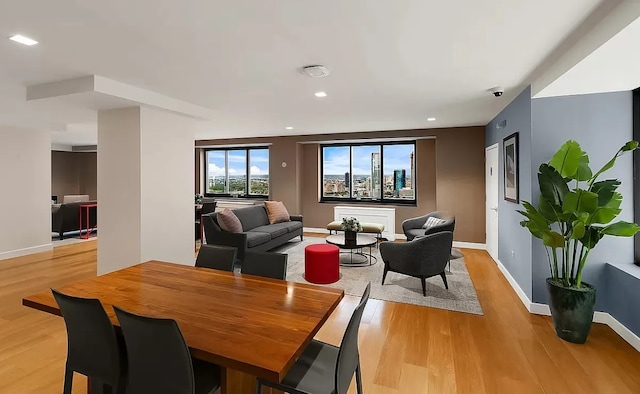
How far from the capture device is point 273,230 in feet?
18.3

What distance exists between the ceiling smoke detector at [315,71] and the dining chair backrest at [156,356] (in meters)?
2.37

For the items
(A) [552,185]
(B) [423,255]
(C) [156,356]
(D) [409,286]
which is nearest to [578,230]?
(A) [552,185]

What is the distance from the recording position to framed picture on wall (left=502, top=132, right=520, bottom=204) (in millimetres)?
3717

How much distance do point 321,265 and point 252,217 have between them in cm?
235

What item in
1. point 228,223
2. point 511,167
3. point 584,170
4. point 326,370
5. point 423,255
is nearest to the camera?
point 326,370

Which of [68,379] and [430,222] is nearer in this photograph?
[68,379]

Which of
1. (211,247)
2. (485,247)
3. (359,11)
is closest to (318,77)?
(359,11)

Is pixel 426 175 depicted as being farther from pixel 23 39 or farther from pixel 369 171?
pixel 23 39

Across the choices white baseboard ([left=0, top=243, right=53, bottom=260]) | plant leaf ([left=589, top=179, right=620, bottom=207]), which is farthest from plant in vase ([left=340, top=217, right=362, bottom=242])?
white baseboard ([left=0, top=243, right=53, bottom=260])

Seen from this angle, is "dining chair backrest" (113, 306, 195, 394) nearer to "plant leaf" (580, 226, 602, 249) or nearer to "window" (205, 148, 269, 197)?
"plant leaf" (580, 226, 602, 249)

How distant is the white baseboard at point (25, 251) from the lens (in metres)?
5.28

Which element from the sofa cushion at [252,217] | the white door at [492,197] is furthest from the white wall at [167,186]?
the white door at [492,197]

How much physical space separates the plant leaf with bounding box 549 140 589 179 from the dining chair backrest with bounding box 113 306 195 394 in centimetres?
314

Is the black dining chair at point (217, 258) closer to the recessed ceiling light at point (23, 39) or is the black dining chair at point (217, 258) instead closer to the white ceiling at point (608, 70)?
the recessed ceiling light at point (23, 39)
